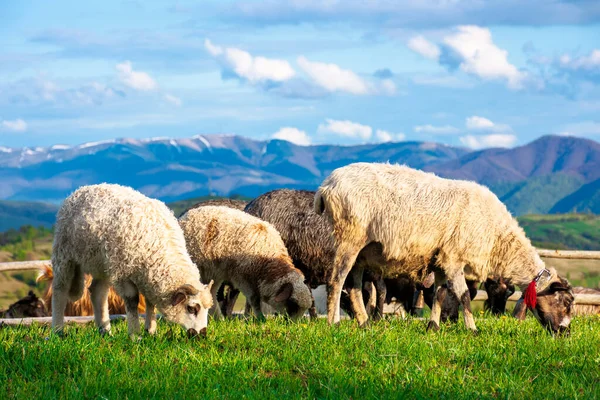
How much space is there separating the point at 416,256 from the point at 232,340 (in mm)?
3287

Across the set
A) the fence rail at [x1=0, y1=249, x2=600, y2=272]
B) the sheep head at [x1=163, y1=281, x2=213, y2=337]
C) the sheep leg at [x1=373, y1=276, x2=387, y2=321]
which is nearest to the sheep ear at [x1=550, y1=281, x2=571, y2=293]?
the sheep leg at [x1=373, y1=276, x2=387, y2=321]

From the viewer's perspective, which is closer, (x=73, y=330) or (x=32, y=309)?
(x=73, y=330)

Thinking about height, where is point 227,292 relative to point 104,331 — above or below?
above

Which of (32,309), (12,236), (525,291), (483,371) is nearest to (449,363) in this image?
(483,371)

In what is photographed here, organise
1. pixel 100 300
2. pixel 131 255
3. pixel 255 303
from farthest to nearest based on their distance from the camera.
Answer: pixel 255 303 < pixel 100 300 < pixel 131 255

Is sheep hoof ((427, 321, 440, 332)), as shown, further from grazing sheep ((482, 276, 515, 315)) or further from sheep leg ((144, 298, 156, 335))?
grazing sheep ((482, 276, 515, 315))

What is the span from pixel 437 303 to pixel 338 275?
4.85ft

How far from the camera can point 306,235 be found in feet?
43.5

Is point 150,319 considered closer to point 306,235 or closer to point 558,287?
point 306,235

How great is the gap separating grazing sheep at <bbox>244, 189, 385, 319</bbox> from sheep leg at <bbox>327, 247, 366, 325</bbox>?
2.05 m

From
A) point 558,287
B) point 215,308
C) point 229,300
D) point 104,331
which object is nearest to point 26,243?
point 229,300

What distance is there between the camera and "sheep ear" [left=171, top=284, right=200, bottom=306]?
888 cm

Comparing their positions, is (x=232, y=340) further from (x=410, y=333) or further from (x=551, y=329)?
(x=551, y=329)

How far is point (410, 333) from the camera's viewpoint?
31.4 feet
